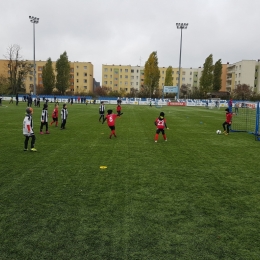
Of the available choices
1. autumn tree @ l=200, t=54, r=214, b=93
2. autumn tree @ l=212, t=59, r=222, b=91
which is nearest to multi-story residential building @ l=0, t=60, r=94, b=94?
autumn tree @ l=200, t=54, r=214, b=93

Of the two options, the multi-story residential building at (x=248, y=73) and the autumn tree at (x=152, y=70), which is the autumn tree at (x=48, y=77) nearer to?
the autumn tree at (x=152, y=70)

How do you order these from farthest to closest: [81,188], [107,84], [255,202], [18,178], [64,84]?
[107,84]
[64,84]
[18,178]
[81,188]
[255,202]

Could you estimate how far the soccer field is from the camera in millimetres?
3719

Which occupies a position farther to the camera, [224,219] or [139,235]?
[224,219]

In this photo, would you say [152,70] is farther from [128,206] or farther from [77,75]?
[128,206]


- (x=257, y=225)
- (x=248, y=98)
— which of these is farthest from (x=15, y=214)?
(x=248, y=98)

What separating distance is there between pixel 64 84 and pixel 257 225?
80.1 metres

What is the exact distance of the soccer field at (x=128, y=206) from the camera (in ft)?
12.2

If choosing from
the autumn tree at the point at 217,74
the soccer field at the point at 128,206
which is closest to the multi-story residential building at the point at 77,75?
the autumn tree at the point at 217,74

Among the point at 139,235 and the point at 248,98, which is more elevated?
the point at 248,98

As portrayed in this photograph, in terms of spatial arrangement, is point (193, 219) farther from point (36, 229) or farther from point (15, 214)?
point (15, 214)

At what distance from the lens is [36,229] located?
418 cm

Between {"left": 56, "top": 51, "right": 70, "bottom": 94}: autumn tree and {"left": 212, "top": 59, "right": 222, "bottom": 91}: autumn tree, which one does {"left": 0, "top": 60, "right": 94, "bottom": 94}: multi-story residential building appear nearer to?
{"left": 56, "top": 51, "right": 70, "bottom": 94}: autumn tree

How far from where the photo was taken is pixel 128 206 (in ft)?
16.8
